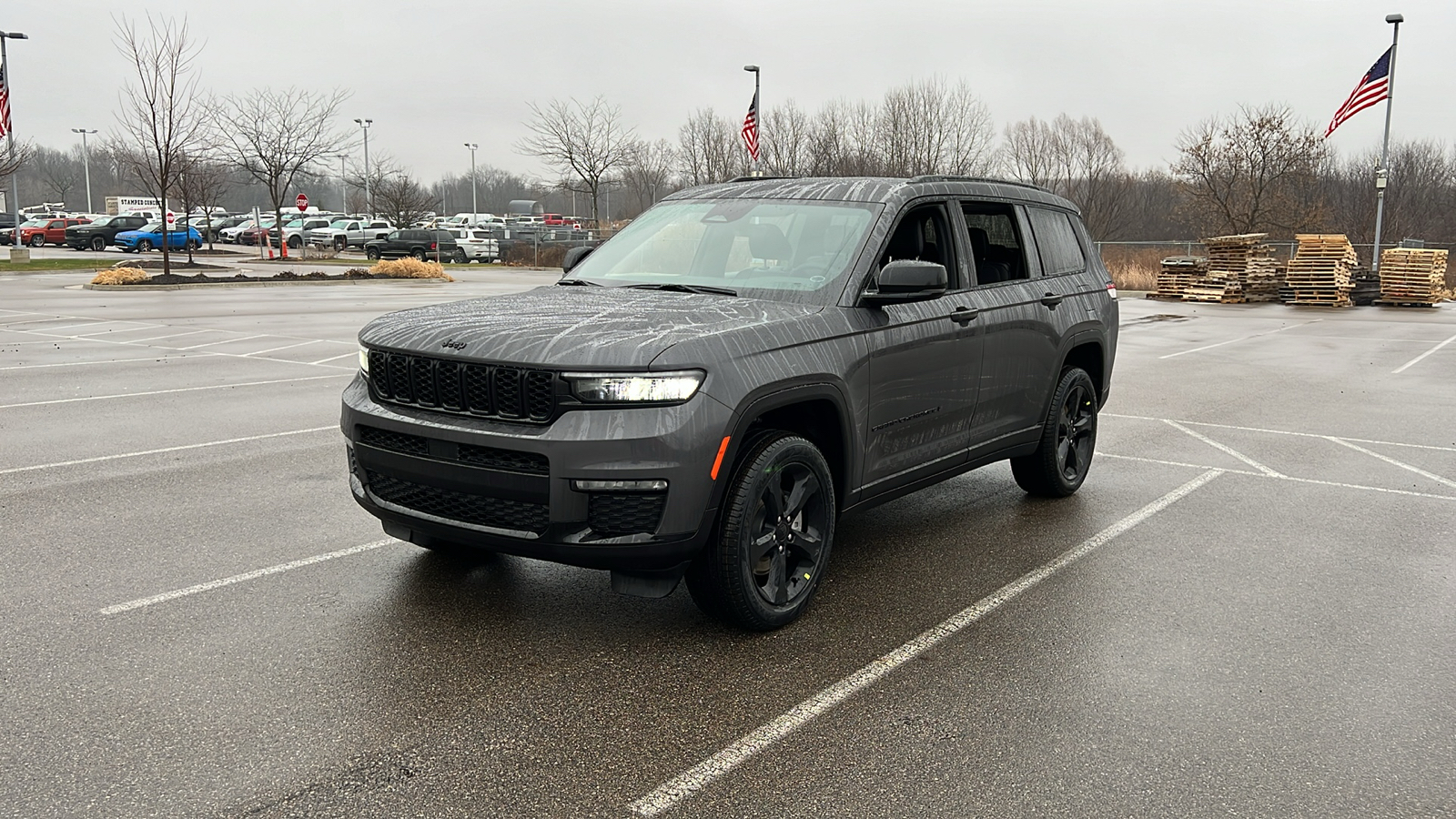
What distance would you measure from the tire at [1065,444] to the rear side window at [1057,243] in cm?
67

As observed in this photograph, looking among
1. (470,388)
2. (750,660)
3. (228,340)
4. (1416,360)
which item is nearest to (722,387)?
(470,388)

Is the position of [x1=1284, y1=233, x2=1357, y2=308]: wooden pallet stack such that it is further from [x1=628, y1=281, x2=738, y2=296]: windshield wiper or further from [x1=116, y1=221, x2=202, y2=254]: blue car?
[x1=116, y1=221, x2=202, y2=254]: blue car

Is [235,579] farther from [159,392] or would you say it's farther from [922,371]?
[159,392]

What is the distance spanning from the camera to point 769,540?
14.6 feet

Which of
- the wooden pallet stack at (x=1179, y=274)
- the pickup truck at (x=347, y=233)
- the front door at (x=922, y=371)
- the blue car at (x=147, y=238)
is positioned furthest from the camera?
the pickup truck at (x=347, y=233)

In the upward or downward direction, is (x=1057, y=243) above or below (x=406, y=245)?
below

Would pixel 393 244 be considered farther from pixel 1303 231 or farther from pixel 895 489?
pixel 895 489

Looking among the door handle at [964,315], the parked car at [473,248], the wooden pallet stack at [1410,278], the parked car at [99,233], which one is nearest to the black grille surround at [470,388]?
the door handle at [964,315]

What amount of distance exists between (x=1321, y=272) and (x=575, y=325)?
3051 centimetres

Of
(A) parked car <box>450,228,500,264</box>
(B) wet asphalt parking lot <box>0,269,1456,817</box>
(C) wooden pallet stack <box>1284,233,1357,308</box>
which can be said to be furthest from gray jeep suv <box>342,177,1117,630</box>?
(A) parked car <box>450,228,500,264</box>

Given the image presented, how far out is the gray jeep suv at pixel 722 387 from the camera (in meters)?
3.95

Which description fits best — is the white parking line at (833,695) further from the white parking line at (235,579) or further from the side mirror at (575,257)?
the side mirror at (575,257)

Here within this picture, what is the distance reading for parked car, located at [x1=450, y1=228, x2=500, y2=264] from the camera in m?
51.9

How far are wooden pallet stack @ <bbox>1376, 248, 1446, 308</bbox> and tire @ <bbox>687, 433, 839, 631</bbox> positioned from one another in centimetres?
3092
